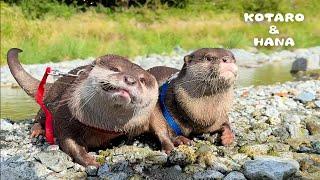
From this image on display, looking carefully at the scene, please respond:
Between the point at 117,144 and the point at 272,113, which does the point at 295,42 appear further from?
the point at 117,144

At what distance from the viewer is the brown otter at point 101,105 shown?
373 centimetres

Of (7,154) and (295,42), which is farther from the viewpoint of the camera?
(295,42)

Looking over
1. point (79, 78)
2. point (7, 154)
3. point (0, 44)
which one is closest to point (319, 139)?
point (79, 78)

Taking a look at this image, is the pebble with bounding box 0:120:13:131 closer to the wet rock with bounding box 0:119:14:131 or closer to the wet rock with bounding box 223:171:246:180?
the wet rock with bounding box 0:119:14:131

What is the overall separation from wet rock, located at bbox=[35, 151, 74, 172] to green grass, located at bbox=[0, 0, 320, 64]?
8.58 m

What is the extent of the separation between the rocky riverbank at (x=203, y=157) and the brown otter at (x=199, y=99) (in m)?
0.11

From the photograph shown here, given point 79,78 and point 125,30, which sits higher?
point 79,78

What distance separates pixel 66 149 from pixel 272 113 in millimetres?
1934

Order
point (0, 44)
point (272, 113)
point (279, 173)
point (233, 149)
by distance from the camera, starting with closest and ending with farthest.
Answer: point (279, 173), point (233, 149), point (272, 113), point (0, 44)

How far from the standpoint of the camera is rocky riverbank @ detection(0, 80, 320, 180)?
3.97m

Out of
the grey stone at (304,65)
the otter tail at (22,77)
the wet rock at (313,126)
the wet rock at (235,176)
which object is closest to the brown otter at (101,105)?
the wet rock at (235,176)

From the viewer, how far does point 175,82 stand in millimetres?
4656

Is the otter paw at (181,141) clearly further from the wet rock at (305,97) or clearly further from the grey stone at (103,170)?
the wet rock at (305,97)

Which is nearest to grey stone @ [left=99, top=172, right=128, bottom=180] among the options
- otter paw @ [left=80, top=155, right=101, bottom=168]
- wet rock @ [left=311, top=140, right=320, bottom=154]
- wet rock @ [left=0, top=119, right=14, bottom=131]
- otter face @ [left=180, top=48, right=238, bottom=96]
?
otter paw @ [left=80, top=155, right=101, bottom=168]
